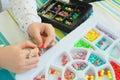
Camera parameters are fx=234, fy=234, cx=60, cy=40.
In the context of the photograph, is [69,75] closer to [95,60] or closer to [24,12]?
[95,60]

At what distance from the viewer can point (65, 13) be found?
67 cm

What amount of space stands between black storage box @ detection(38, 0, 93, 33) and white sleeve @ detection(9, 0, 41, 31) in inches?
1.0

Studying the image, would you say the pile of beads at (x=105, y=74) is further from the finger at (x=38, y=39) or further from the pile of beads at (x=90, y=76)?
the finger at (x=38, y=39)

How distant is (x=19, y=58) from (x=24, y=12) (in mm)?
186

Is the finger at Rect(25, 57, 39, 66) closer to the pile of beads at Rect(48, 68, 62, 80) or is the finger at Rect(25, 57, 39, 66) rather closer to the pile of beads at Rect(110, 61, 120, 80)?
the pile of beads at Rect(48, 68, 62, 80)

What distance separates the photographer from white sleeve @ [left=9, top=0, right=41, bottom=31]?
0.64 m

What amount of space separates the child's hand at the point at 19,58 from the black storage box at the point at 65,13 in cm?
14

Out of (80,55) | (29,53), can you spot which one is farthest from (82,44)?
(29,53)

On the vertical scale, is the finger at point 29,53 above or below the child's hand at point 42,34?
above

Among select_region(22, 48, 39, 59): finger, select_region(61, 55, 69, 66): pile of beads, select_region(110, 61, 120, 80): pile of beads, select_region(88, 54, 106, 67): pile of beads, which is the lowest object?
select_region(110, 61, 120, 80): pile of beads

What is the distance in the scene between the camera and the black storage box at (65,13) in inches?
25.3

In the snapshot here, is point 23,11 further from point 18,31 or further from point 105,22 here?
point 105,22

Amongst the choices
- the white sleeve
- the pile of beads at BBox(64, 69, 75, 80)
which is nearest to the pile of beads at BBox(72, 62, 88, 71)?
the pile of beads at BBox(64, 69, 75, 80)

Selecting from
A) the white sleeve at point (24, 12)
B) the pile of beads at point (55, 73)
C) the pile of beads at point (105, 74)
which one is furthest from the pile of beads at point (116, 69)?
the white sleeve at point (24, 12)
